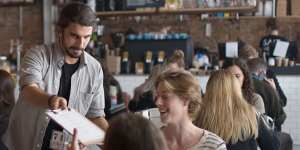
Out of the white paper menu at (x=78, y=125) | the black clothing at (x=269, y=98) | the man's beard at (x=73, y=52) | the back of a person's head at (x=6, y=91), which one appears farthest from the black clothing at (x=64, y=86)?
the black clothing at (x=269, y=98)

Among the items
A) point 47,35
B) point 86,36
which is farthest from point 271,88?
point 47,35

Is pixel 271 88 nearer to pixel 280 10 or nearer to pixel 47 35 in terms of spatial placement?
pixel 280 10

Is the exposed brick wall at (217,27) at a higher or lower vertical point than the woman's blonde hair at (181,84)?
higher

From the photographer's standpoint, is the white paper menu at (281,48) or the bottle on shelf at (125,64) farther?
the bottle on shelf at (125,64)

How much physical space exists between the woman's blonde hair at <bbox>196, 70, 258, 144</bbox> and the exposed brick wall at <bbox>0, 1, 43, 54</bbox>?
6.65 metres

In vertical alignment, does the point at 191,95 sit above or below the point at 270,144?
above

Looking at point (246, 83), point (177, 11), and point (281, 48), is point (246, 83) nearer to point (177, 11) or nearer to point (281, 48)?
point (281, 48)

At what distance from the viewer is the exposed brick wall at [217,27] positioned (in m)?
8.27

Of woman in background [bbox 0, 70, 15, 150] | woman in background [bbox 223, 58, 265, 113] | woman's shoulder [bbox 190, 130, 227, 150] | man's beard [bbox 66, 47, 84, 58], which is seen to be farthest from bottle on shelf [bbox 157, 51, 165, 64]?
woman's shoulder [bbox 190, 130, 227, 150]

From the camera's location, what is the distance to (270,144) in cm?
348

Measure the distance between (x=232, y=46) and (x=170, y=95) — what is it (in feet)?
19.9

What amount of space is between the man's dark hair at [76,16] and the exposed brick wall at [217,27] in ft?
20.2

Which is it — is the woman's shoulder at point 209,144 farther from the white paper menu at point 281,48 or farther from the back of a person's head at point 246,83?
the white paper menu at point 281,48

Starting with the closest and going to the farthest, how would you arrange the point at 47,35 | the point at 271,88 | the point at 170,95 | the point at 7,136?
the point at 170,95 → the point at 7,136 → the point at 271,88 → the point at 47,35
